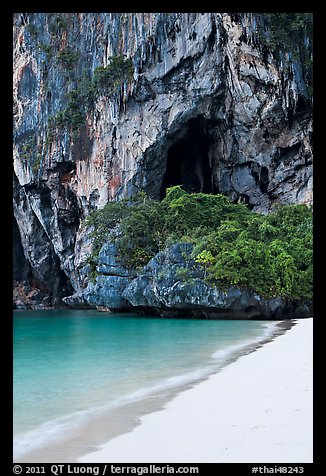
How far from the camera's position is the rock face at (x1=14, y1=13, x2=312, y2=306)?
22625mm

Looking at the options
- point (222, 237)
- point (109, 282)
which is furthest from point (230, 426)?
point (109, 282)

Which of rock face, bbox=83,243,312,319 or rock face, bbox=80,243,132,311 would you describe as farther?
rock face, bbox=80,243,132,311

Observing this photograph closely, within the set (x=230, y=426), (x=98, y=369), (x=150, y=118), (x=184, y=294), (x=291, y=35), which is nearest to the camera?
(x=230, y=426)

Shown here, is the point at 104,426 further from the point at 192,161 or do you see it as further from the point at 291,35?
the point at 192,161

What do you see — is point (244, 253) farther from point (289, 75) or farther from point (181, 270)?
point (289, 75)

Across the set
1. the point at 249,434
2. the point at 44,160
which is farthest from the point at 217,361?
the point at 44,160

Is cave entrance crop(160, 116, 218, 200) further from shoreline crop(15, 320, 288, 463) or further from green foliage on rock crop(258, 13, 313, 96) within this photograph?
shoreline crop(15, 320, 288, 463)

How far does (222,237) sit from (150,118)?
29.6ft

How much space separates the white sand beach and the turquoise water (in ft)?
2.53

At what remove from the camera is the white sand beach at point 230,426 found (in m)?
3.30

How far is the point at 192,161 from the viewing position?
27.9 meters

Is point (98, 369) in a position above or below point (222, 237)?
below

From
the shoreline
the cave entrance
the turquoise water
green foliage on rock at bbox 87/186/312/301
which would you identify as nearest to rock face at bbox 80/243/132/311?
green foliage on rock at bbox 87/186/312/301

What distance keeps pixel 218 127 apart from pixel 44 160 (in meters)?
9.62
